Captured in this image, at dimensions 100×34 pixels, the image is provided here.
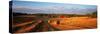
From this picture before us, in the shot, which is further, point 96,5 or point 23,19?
point 96,5

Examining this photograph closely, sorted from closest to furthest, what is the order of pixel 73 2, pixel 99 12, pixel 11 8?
pixel 11 8, pixel 73 2, pixel 99 12

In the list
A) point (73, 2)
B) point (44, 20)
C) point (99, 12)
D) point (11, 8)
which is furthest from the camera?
point (99, 12)

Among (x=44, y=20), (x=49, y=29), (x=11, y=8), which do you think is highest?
(x=11, y=8)

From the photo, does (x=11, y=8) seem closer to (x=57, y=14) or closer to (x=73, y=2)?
(x=57, y=14)

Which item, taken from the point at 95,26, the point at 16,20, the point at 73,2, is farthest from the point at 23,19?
the point at 95,26

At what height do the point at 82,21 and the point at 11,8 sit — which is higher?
the point at 11,8

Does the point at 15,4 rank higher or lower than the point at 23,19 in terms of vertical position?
higher

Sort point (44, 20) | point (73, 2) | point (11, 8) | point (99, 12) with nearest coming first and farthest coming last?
point (11, 8) < point (44, 20) < point (73, 2) < point (99, 12)

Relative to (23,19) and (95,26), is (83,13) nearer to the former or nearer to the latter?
(95,26)

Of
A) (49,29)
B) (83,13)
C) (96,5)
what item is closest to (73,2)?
(83,13)
